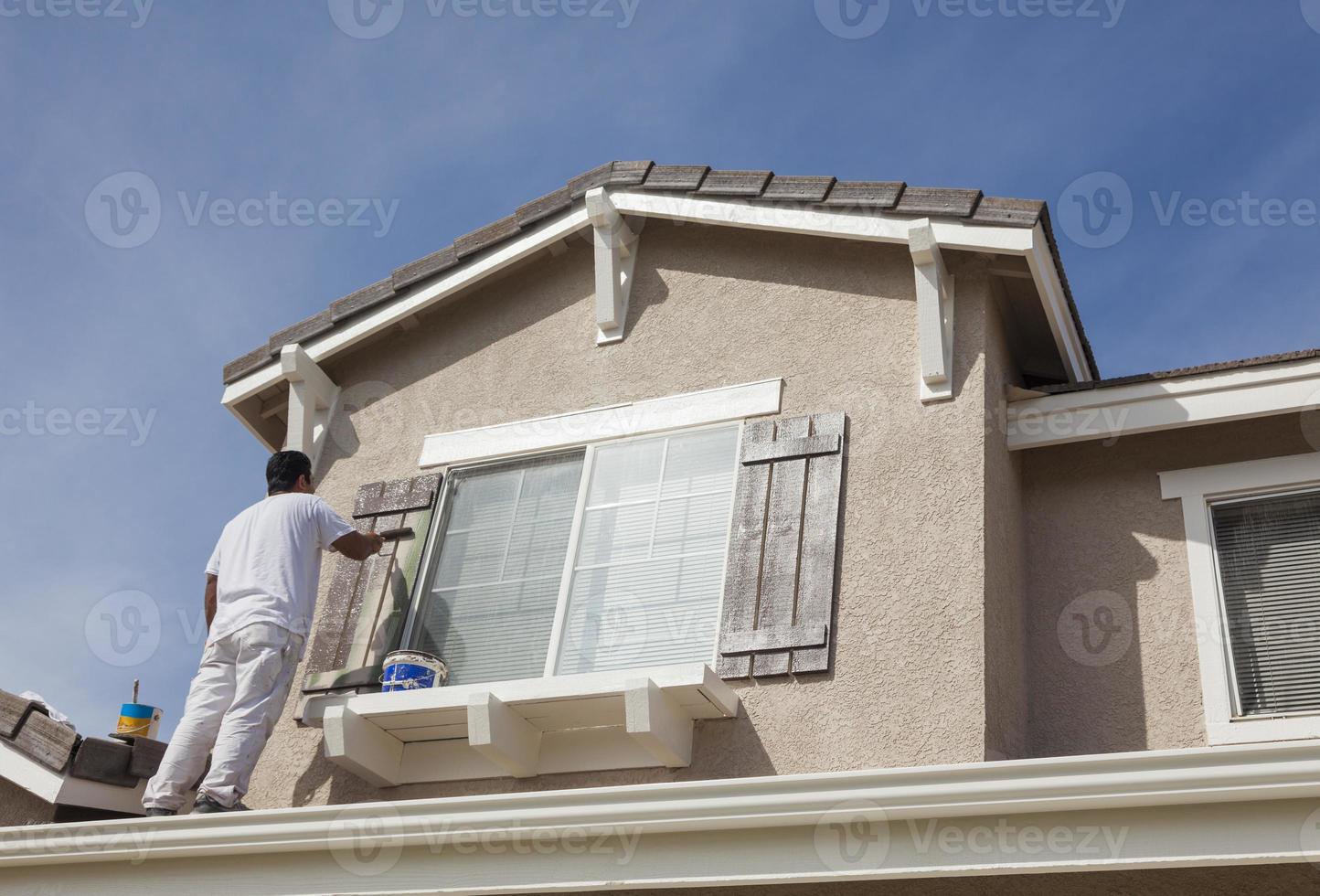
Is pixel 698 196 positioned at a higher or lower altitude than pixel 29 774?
higher

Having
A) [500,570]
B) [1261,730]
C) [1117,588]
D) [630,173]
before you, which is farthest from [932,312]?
[500,570]

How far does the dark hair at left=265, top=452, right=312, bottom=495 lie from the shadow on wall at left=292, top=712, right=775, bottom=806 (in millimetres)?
1354

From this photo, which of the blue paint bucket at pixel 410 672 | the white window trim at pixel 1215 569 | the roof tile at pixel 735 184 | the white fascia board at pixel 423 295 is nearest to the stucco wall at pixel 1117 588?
the white window trim at pixel 1215 569

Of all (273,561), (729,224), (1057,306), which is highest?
(729,224)

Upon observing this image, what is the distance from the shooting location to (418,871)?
15.9 feet

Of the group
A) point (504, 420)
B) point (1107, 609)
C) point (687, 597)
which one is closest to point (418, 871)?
point (687, 597)

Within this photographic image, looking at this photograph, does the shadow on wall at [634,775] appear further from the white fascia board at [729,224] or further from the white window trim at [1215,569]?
the white fascia board at [729,224]

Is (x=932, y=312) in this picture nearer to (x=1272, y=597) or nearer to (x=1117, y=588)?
(x=1117, y=588)

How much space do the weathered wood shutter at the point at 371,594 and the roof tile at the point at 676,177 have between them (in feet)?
6.29

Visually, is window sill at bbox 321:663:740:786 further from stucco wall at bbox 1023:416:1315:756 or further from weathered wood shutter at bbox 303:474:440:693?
stucco wall at bbox 1023:416:1315:756

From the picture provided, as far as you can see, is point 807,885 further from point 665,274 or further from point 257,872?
point 665,274

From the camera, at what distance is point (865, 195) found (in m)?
6.29

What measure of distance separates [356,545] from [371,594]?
419mm

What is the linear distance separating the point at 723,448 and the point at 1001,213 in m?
1.64
